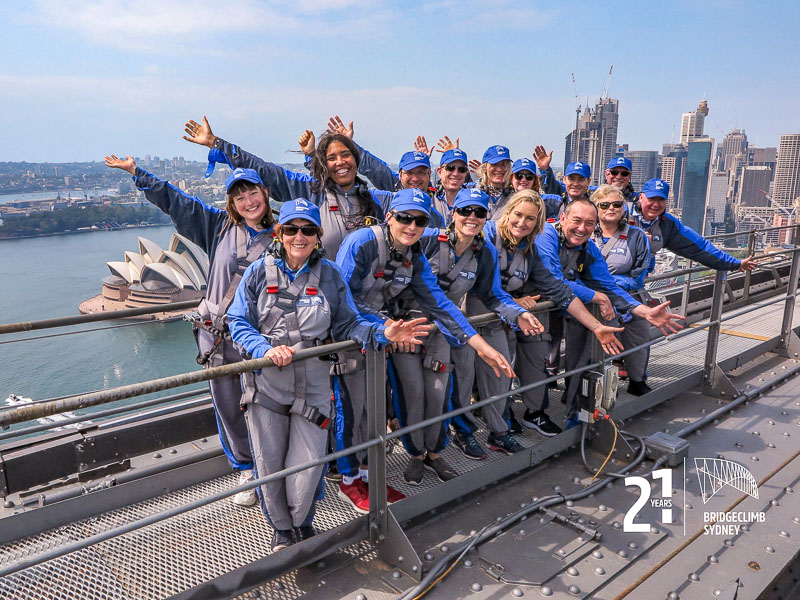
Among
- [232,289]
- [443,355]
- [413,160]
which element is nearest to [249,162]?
[413,160]

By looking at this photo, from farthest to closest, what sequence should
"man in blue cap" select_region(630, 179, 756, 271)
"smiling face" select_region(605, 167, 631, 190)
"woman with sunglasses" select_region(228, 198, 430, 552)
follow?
"smiling face" select_region(605, 167, 631, 190) → "man in blue cap" select_region(630, 179, 756, 271) → "woman with sunglasses" select_region(228, 198, 430, 552)

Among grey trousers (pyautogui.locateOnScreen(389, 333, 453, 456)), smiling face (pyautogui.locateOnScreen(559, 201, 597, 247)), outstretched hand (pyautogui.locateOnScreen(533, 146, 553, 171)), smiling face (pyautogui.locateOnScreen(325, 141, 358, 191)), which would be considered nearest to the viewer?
grey trousers (pyautogui.locateOnScreen(389, 333, 453, 456))

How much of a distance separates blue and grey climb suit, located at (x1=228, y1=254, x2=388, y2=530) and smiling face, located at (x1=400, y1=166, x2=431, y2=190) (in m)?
1.68

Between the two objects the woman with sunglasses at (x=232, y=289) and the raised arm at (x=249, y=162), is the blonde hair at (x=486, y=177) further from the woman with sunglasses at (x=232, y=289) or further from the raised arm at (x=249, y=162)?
the woman with sunglasses at (x=232, y=289)

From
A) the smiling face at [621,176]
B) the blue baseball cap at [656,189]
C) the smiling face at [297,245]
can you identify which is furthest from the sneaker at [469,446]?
the smiling face at [621,176]

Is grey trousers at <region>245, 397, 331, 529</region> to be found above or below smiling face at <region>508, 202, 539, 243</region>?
below

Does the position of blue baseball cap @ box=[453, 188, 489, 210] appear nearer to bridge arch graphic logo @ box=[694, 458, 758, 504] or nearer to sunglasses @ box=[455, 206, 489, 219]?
sunglasses @ box=[455, 206, 489, 219]

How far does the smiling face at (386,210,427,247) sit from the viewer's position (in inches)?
115

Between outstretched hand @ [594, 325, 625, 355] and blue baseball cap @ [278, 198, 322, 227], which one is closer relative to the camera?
blue baseball cap @ [278, 198, 322, 227]

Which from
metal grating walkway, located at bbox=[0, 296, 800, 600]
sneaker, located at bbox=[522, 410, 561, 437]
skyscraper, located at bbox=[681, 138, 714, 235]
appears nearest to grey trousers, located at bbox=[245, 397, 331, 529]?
metal grating walkway, located at bbox=[0, 296, 800, 600]

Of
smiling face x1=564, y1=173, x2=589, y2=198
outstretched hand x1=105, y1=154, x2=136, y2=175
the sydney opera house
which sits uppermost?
outstretched hand x1=105, y1=154, x2=136, y2=175

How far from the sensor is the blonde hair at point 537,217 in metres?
3.50

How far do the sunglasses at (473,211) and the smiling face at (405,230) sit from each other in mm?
357

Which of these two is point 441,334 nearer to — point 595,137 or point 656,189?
point 656,189
